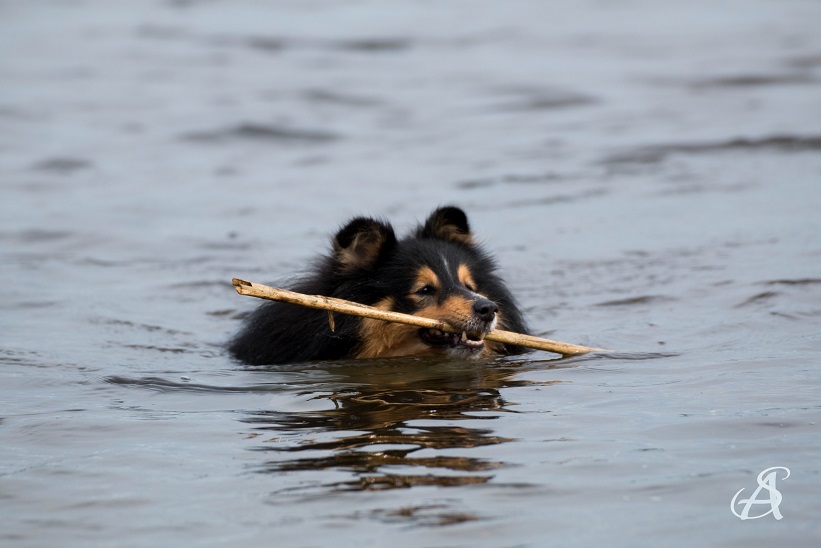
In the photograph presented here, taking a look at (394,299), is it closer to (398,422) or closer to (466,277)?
(466,277)

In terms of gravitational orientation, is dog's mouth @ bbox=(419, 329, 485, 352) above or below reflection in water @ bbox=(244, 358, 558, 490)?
above

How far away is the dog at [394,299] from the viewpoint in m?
7.93

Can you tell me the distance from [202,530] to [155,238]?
8.43 meters

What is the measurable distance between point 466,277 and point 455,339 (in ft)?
1.59

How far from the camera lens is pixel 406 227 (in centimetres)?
1300

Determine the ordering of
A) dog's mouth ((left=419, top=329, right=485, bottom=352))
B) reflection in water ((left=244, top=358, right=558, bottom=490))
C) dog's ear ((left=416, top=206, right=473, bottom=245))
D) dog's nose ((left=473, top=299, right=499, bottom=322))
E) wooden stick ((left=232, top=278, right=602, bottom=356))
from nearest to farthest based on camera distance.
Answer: reflection in water ((left=244, top=358, right=558, bottom=490)) < wooden stick ((left=232, top=278, right=602, bottom=356)) < dog's nose ((left=473, top=299, right=499, bottom=322)) < dog's mouth ((left=419, top=329, right=485, bottom=352)) < dog's ear ((left=416, top=206, right=473, bottom=245))

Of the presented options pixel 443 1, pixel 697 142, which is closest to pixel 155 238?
pixel 697 142

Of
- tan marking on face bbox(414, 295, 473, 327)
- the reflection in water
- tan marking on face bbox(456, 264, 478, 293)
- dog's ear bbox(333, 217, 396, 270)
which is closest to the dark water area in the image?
the reflection in water

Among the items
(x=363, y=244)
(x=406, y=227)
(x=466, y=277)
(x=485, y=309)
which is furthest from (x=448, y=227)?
(x=406, y=227)

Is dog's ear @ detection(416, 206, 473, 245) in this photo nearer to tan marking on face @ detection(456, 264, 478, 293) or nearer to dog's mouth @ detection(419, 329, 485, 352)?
tan marking on face @ detection(456, 264, 478, 293)

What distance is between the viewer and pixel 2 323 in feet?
31.9

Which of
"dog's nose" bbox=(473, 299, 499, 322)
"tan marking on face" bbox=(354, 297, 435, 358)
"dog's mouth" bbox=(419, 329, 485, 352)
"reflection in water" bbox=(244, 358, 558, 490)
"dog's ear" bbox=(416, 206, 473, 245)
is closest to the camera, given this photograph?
"reflection in water" bbox=(244, 358, 558, 490)

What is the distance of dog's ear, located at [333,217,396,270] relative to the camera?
A: 816 centimetres

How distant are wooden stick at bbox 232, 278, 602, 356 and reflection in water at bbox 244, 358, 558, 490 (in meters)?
0.23
